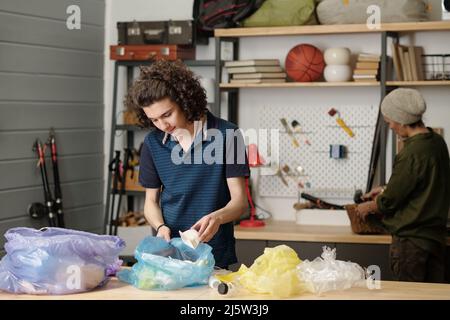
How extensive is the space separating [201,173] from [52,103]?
2493 millimetres

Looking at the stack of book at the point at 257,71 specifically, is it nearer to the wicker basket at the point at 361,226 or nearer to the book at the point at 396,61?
the book at the point at 396,61

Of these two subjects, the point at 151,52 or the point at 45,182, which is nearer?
the point at 45,182

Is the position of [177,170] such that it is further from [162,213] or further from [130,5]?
[130,5]

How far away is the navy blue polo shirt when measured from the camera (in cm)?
326

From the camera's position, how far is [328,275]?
110 inches

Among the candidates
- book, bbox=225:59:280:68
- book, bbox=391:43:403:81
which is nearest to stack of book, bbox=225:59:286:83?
book, bbox=225:59:280:68

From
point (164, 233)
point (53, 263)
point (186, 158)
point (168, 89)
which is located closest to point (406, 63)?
point (186, 158)

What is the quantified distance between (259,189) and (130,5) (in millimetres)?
1689

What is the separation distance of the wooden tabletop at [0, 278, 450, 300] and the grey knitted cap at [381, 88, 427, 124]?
5.31 ft

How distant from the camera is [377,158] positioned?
17.4 ft

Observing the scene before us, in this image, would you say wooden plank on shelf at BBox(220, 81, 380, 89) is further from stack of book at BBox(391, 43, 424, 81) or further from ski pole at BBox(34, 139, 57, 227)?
ski pole at BBox(34, 139, 57, 227)

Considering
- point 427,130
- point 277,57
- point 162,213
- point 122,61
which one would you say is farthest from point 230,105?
point 162,213

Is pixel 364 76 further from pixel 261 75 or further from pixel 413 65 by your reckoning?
pixel 261 75

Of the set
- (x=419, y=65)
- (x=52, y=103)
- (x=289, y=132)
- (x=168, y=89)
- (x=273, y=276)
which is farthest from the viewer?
(x=289, y=132)
